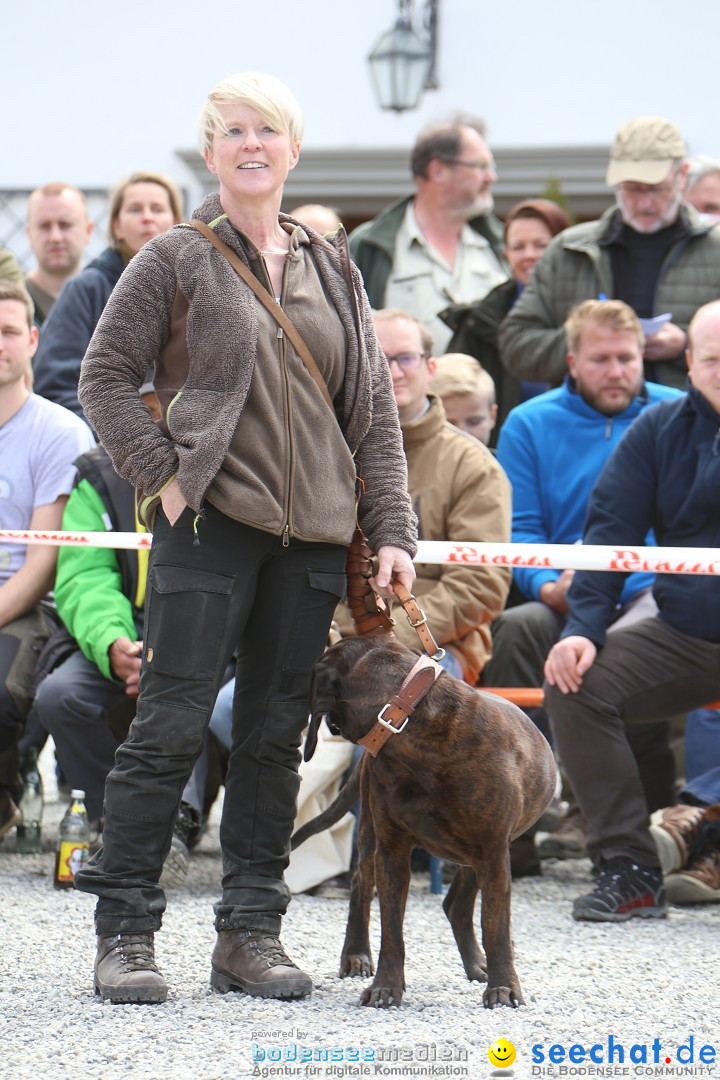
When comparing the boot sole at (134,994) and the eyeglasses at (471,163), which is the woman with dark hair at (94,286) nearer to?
the eyeglasses at (471,163)

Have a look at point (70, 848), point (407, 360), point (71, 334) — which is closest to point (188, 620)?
point (70, 848)

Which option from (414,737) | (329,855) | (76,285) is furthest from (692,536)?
(76,285)

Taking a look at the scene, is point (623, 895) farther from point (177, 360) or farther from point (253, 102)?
point (253, 102)

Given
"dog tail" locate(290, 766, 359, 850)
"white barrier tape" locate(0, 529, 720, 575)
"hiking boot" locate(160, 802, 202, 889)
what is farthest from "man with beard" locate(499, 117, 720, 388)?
"dog tail" locate(290, 766, 359, 850)

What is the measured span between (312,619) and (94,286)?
324 centimetres

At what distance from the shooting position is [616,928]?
4.62 metres

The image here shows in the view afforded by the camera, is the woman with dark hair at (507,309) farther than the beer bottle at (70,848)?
Yes

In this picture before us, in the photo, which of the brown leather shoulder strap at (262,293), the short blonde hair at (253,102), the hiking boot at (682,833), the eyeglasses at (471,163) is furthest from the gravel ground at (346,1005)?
the eyeglasses at (471,163)

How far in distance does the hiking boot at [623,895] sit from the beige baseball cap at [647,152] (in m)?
2.89

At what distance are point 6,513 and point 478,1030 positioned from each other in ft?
9.81

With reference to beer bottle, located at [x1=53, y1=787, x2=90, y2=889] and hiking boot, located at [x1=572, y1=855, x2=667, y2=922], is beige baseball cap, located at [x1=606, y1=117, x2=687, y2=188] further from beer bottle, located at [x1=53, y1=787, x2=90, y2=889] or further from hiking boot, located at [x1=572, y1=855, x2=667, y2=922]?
beer bottle, located at [x1=53, y1=787, x2=90, y2=889]

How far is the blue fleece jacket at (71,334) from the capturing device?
6.36 meters

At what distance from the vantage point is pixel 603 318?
231 inches

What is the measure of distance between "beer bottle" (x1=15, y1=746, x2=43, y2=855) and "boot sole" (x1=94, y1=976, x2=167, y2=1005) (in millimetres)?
2245
